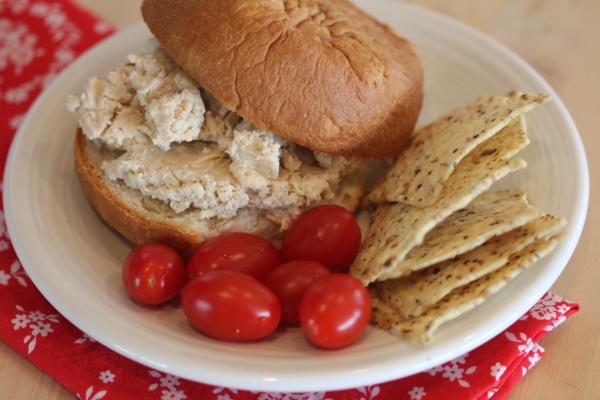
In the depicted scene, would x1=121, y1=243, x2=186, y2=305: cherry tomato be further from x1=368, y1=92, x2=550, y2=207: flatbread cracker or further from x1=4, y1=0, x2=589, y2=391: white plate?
x1=368, y1=92, x2=550, y2=207: flatbread cracker

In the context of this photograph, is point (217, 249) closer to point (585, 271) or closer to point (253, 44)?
point (253, 44)

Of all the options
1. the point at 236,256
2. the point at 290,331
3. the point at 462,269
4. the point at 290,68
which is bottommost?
the point at 290,331

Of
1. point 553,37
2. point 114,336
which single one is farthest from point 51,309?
point 553,37

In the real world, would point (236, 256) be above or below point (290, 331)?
above

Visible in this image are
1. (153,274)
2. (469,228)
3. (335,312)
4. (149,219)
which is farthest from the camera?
(149,219)

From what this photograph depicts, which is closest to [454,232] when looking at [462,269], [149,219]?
[462,269]

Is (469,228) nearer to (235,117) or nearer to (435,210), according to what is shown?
(435,210)
